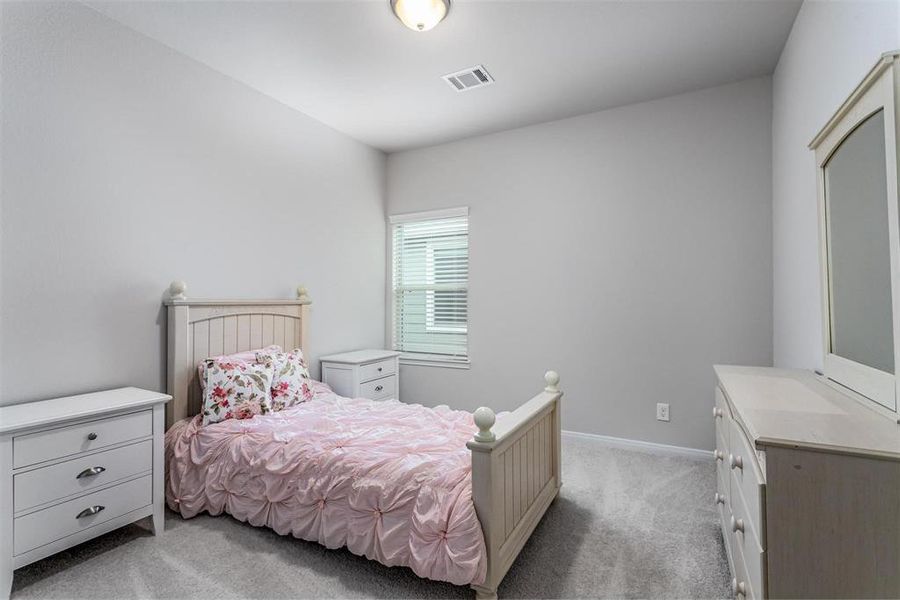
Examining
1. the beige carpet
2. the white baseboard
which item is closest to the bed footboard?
the beige carpet

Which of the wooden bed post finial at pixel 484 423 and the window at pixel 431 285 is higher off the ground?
the window at pixel 431 285

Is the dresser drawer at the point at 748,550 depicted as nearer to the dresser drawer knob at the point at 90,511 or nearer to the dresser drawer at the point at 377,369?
the dresser drawer knob at the point at 90,511

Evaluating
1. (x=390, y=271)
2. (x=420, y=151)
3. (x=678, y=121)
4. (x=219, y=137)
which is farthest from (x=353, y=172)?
(x=678, y=121)

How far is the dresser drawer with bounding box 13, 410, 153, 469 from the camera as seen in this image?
1.71 m

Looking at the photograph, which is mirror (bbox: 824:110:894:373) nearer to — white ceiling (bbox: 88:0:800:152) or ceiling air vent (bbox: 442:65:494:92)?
white ceiling (bbox: 88:0:800:152)

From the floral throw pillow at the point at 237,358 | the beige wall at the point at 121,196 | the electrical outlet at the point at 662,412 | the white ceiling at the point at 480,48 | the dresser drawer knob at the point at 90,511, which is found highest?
the white ceiling at the point at 480,48

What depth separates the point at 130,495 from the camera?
203cm

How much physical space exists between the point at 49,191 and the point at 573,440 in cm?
366

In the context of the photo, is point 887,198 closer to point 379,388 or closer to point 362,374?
point 362,374

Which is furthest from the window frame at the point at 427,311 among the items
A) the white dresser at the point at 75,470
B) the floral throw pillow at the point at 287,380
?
the white dresser at the point at 75,470

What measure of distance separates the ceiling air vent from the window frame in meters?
1.17

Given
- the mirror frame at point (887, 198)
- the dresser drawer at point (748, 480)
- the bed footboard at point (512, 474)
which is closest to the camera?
the dresser drawer at point (748, 480)

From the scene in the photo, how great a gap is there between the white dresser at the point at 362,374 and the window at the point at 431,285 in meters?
0.50

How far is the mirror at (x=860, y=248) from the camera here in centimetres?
128
